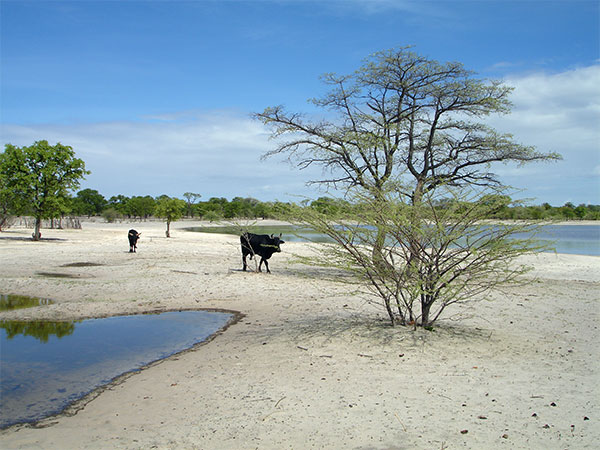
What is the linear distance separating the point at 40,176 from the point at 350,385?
28087mm

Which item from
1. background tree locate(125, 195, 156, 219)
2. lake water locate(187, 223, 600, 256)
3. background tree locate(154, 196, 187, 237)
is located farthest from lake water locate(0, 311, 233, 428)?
background tree locate(125, 195, 156, 219)

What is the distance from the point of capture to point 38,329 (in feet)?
28.4

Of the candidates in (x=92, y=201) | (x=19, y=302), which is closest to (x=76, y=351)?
(x=19, y=302)

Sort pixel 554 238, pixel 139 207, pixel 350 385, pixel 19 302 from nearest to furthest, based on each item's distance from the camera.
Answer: pixel 350 385
pixel 19 302
pixel 554 238
pixel 139 207

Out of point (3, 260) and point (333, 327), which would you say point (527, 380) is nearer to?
point (333, 327)

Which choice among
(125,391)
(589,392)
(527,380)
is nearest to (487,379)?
(527,380)

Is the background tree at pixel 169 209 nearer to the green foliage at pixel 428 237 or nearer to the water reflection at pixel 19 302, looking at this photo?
the water reflection at pixel 19 302

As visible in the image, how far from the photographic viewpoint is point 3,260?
17125 mm

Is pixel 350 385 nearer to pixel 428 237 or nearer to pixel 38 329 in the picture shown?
pixel 428 237

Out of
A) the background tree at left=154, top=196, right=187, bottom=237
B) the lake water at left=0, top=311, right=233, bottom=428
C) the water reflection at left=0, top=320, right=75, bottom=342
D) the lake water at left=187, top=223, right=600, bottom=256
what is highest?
the background tree at left=154, top=196, right=187, bottom=237

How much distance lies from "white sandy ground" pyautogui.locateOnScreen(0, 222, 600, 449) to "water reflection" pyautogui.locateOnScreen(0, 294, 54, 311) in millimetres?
506

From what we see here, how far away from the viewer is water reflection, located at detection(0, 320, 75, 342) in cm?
834

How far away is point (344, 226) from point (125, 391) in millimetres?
3953

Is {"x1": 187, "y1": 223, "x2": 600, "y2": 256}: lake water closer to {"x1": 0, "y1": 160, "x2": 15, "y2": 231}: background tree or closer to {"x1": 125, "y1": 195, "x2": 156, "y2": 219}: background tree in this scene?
{"x1": 0, "y1": 160, "x2": 15, "y2": 231}: background tree
